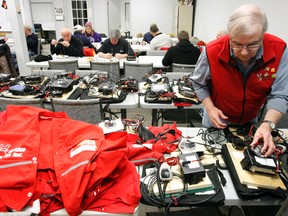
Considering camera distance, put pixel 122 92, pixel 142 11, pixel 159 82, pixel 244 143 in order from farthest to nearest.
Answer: pixel 142 11
pixel 159 82
pixel 122 92
pixel 244 143

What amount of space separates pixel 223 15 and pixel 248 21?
429 centimetres

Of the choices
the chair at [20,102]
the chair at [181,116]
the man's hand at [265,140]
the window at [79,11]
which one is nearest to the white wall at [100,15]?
the window at [79,11]

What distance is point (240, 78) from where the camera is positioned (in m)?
1.31

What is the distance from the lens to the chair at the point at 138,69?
3182mm

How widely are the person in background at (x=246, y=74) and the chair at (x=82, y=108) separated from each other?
90 centimetres

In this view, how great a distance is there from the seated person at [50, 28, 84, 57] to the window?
5.72 m

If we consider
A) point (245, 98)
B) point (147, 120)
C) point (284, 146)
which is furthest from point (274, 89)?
point (147, 120)

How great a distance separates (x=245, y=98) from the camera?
1.36m

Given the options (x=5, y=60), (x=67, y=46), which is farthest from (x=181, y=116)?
(x=5, y=60)

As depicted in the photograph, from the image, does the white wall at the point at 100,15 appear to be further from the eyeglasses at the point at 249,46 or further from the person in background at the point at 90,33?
the eyeglasses at the point at 249,46

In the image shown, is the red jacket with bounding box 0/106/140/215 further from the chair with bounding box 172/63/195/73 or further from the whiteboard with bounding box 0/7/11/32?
the whiteboard with bounding box 0/7/11/32

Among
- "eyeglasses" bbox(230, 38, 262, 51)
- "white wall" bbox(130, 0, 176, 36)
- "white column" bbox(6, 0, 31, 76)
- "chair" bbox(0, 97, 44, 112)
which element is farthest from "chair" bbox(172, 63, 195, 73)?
"white wall" bbox(130, 0, 176, 36)

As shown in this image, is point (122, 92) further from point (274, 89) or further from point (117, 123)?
point (274, 89)

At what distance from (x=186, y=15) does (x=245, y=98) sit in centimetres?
641
